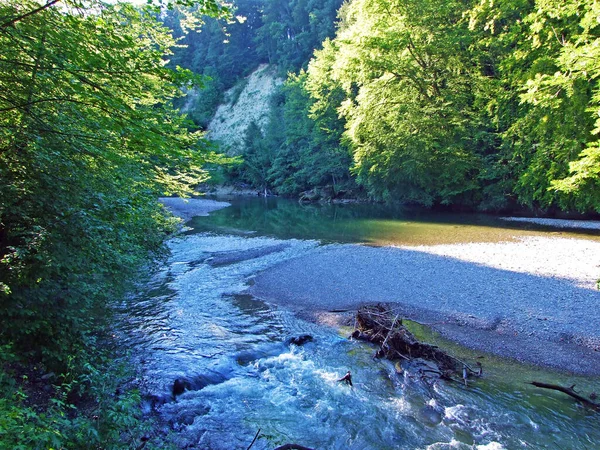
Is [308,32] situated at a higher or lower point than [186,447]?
higher

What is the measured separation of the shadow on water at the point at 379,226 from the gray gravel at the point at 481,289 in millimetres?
2694

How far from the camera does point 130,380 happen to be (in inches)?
239

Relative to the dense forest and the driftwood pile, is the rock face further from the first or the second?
the driftwood pile

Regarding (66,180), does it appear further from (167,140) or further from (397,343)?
(397,343)

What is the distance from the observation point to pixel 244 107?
70.4 meters

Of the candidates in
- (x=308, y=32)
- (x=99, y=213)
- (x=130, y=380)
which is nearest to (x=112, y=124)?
(x=99, y=213)

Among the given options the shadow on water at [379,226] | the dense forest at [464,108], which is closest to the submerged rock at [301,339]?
the shadow on water at [379,226]

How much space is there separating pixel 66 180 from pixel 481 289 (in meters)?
10.1

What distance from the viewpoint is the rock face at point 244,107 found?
65588mm

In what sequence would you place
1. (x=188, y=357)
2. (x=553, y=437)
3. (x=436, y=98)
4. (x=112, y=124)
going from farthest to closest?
(x=436, y=98) → (x=188, y=357) → (x=553, y=437) → (x=112, y=124)

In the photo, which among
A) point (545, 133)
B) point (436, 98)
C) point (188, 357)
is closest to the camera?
point (188, 357)

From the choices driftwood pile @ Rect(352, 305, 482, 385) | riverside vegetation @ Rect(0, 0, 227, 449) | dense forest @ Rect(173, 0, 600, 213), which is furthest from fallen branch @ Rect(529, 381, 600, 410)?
dense forest @ Rect(173, 0, 600, 213)

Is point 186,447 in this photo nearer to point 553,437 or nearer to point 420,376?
point 420,376

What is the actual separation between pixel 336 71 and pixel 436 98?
26.1 feet
